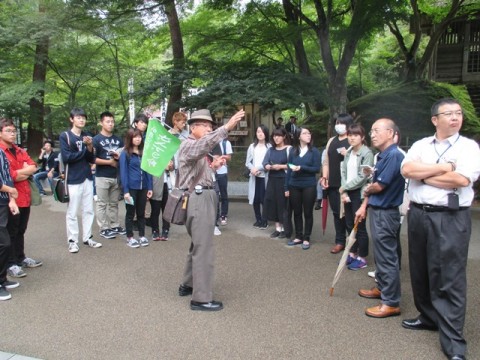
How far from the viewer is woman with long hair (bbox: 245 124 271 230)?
7.33 m

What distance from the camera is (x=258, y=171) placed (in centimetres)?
736

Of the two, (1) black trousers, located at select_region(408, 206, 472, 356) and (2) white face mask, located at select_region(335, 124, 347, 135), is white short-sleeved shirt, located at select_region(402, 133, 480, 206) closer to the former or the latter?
(1) black trousers, located at select_region(408, 206, 472, 356)

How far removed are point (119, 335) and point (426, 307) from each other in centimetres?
260

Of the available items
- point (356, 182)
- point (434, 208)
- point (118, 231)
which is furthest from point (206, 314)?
point (118, 231)

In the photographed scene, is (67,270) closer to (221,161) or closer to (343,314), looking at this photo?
(221,161)

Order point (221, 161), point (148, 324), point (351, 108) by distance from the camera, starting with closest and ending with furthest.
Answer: point (148, 324) → point (221, 161) → point (351, 108)

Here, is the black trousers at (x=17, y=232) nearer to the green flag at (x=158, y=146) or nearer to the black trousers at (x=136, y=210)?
the black trousers at (x=136, y=210)

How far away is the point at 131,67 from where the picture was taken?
13852 mm

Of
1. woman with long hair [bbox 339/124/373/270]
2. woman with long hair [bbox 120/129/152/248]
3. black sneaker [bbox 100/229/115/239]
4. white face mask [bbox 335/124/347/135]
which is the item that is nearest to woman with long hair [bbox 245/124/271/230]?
white face mask [bbox 335/124/347/135]

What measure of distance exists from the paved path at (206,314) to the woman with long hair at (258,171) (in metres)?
1.47

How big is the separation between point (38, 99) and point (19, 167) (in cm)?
894

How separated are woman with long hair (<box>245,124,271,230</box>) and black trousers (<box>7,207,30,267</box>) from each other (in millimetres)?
3671

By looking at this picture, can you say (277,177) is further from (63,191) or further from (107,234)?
(63,191)

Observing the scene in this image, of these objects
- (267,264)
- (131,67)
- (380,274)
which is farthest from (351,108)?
(380,274)
